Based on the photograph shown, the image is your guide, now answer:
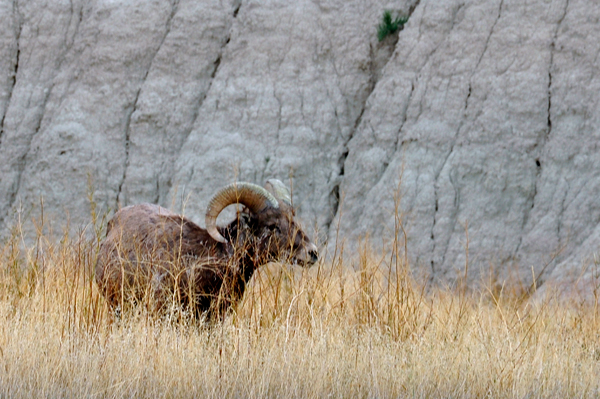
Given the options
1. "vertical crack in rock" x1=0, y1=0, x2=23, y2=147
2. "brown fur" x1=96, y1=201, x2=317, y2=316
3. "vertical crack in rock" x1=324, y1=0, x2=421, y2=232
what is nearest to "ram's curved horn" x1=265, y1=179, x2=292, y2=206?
"brown fur" x1=96, y1=201, x2=317, y2=316

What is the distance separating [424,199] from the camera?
11.9 m

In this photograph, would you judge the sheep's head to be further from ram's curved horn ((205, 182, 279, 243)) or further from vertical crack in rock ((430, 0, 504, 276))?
vertical crack in rock ((430, 0, 504, 276))

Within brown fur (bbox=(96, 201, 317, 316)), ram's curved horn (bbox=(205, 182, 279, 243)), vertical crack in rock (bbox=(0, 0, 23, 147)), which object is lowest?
brown fur (bbox=(96, 201, 317, 316))

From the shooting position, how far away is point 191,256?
6.74 metres

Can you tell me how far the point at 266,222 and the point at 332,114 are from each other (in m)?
6.62

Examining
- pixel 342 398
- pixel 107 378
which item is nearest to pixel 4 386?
pixel 107 378

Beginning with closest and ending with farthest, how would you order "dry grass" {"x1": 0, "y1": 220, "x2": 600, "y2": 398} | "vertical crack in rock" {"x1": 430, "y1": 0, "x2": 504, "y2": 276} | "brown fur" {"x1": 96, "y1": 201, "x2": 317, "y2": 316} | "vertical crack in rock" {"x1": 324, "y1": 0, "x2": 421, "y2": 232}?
→ "dry grass" {"x1": 0, "y1": 220, "x2": 600, "y2": 398} < "brown fur" {"x1": 96, "y1": 201, "x2": 317, "y2": 316} < "vertical crack in rock" {"x1": 430, "y1": 0, "x2": 504, "y2": 276} < "vertical crack in rock" {"x1": 324, "y1": 0, "x2": 421, "y2": 232}

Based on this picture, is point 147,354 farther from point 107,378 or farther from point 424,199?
point 424,199

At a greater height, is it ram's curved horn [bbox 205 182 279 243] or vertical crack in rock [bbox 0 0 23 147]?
vertical crack in rock [bbox 0 0 23 147]

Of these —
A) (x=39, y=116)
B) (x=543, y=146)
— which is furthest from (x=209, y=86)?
(x=543, y=146)

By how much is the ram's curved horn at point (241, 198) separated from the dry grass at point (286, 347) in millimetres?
629

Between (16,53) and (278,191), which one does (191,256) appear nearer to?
(278,191)

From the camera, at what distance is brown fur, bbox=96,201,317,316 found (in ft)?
21.3

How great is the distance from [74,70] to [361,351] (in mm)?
10028
